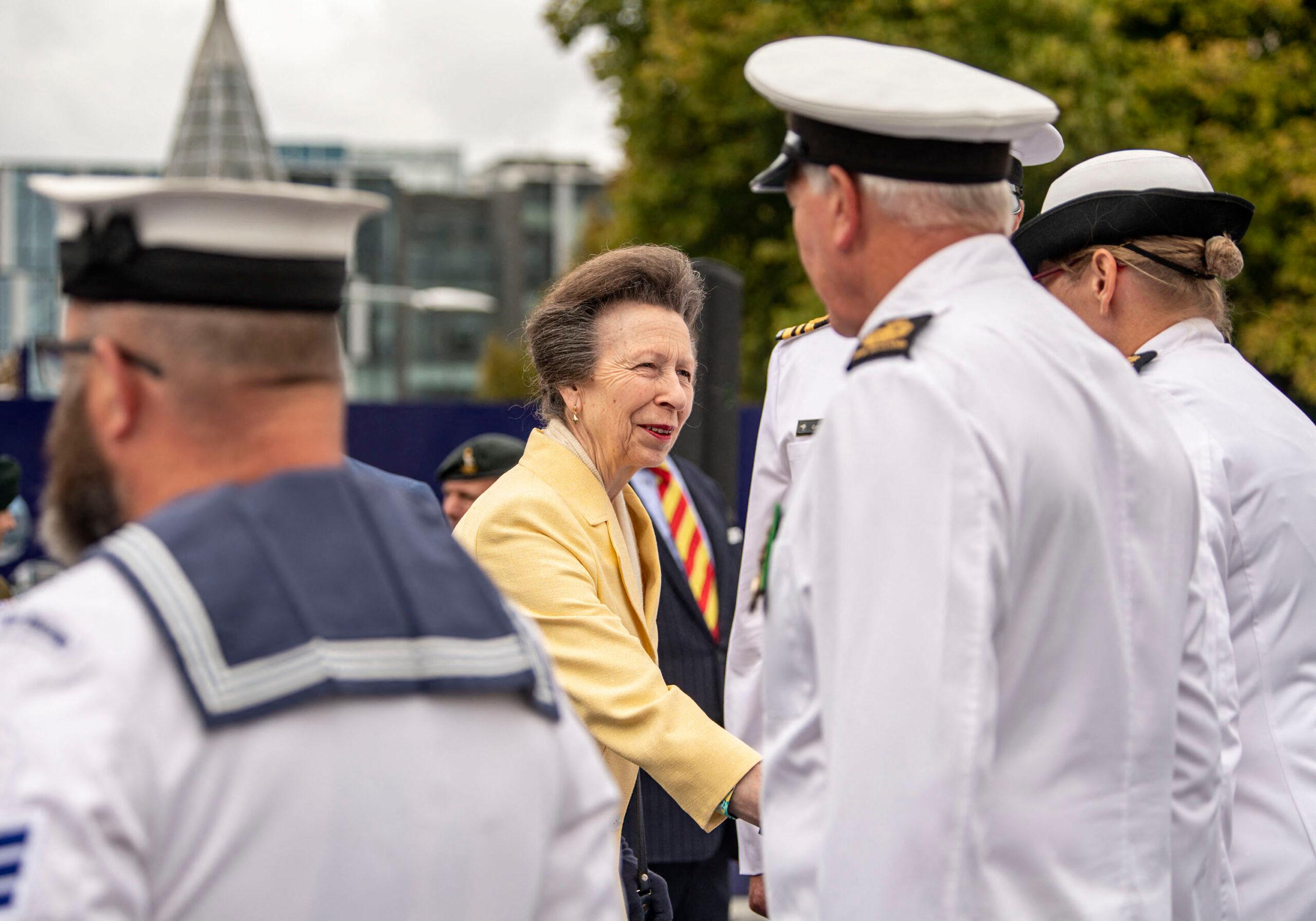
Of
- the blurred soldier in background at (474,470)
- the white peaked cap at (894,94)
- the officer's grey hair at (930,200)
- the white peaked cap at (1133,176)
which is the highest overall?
the white peaked cap at (894,94)

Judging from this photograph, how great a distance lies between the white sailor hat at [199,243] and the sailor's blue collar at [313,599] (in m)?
0.19

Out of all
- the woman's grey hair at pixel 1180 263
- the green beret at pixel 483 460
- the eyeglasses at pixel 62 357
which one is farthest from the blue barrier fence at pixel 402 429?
the eyeglasses at pixel 62 357

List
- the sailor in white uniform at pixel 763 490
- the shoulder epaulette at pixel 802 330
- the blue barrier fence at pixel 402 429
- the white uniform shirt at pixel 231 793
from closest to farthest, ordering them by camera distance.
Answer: the white uniform shirt at pixel 231 793 < the sailor in white uniform at pixel 763 490 < the shoulder epaulette at pixel 802 330 < the blue barrier fence at pixel 402 429

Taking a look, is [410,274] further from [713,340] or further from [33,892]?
[33,892]

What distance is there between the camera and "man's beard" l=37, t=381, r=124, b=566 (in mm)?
1317

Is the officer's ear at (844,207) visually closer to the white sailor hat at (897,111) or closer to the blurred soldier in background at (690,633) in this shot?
the white sailor hat at (897,111)

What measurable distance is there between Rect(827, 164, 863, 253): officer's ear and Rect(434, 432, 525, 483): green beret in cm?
426

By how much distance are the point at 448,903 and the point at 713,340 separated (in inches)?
215

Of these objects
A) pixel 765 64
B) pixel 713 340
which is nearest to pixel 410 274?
pixel 713 340

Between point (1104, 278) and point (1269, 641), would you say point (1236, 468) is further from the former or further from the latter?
point (1104, 278)

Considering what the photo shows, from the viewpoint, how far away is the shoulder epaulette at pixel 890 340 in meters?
1.67

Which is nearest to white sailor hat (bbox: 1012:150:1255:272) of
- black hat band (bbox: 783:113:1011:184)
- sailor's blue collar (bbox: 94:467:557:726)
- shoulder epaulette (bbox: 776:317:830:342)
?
shoulder epaulette (bbox: 776:317:830:342)

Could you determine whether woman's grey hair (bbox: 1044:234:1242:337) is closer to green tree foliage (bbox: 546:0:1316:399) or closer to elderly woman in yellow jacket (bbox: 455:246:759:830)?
elderly woman in yellow jacket (bbox: 455:246:759:830)

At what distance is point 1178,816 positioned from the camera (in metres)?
1.93
